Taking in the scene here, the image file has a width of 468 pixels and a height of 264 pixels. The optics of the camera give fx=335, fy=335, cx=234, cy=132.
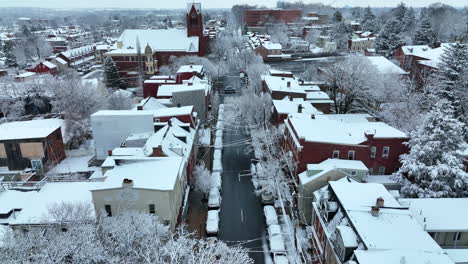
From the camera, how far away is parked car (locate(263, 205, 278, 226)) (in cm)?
3044

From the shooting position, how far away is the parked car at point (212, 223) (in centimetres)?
2928

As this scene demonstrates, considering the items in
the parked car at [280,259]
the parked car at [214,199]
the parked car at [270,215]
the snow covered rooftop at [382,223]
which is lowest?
the parked car at [280,259]

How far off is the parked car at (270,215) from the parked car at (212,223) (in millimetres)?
4612

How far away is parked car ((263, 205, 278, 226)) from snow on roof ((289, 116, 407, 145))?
756 cm

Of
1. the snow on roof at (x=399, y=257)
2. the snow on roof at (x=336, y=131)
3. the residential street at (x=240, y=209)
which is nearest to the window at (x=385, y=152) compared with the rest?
the snow on roof at (x=336, y=131)

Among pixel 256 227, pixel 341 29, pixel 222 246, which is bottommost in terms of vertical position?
pixel 256 227

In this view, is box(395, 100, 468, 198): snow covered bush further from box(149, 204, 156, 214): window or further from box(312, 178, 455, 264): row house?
box(149, 204, 156, 214): window

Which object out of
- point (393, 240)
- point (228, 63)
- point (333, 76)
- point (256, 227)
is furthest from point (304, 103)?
point (228, 63)

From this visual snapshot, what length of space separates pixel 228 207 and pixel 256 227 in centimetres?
423

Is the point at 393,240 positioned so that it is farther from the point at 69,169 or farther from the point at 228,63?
the point at 228,63

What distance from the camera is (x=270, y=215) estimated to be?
31406 mm

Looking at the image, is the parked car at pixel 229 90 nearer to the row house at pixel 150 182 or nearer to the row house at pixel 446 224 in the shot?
the row house at pixel 150 182

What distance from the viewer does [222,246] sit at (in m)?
20.8

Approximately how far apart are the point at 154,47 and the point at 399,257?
269 feet
